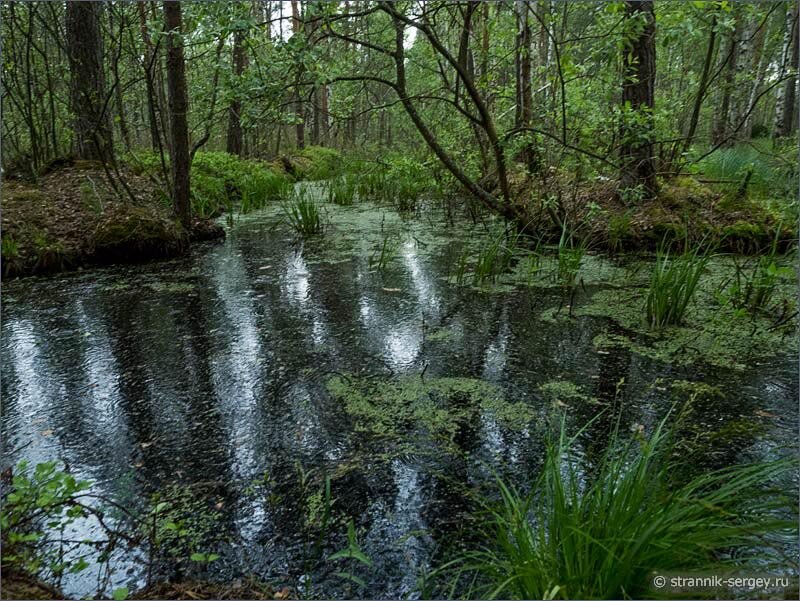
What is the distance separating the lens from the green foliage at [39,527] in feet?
4.71

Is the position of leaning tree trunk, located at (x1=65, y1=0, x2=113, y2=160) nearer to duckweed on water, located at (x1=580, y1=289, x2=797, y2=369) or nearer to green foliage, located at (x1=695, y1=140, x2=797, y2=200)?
duckweed on water, located at (x1=580, y1=289, x2=797, y2=369)

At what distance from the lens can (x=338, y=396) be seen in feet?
8.25

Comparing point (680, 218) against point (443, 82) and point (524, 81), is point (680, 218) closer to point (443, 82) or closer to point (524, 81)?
point (524, 81)

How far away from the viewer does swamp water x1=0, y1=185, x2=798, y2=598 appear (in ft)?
5.52

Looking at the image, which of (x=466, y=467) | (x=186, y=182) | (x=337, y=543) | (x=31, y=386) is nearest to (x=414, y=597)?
(x=337, y=543)

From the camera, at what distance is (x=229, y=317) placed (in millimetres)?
3613

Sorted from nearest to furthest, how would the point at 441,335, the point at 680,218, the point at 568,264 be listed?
the point at 441,335 < the point at 568,264 < the point at 680,218

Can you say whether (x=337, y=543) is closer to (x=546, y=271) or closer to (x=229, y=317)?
(x=229, y=317)

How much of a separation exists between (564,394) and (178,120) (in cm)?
444

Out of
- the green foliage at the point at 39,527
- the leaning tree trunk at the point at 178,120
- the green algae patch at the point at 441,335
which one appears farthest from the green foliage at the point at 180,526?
the leaning tree trunk at the point at 178,120

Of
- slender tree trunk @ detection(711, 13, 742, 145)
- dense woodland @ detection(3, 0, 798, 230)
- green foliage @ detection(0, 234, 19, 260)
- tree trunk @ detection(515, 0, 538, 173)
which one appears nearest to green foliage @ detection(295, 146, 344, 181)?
dense woodland @ detection(3, 0, 798, 230)

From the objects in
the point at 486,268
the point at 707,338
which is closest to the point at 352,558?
the point at 707,338

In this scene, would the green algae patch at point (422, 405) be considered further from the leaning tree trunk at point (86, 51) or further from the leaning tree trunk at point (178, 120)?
the leaning tree trunk at point (86, 51)

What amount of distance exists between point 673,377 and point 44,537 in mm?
2489
